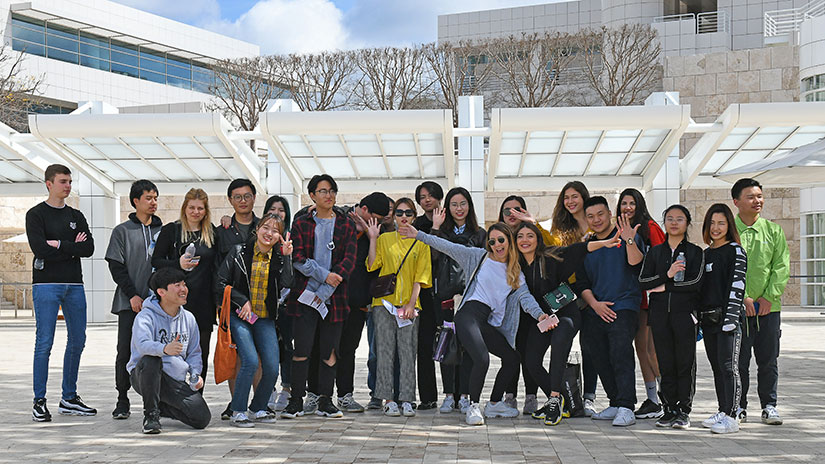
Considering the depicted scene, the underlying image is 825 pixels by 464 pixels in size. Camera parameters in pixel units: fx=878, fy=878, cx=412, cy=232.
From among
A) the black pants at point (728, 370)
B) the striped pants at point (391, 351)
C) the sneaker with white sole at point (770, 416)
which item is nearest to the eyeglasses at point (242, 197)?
the striped pants at point (391, 351)

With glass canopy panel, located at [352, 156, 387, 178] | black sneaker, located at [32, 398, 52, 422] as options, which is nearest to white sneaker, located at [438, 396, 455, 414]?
black sneaker, located at [32, 398, 52, 422]

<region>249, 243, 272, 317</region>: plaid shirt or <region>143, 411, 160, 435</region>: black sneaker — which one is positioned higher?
<region>249, 243, 272, 317</region>: plaid shirt

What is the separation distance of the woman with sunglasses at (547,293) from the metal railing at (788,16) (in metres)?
26.0

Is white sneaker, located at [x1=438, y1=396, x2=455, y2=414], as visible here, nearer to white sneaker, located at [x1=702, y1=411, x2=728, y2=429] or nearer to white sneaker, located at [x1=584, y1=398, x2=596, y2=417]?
white sneaker, located at [x1=584, y1=398, x2=596, y2=417]

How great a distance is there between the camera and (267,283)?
6.74m

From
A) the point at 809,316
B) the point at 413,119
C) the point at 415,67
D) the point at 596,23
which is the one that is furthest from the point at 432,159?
the point at 596,23

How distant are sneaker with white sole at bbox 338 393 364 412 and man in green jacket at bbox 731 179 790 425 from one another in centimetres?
299

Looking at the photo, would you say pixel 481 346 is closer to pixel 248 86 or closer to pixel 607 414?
pixel 607 414

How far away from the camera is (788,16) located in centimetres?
3356

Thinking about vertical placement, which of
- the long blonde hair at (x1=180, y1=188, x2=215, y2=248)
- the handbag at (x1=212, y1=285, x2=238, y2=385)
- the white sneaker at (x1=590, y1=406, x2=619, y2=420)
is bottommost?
the white sneaker at (x1=590, y1=406, x2=619, y2=420)

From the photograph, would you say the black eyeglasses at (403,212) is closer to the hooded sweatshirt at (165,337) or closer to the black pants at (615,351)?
the black pants at (615,351)

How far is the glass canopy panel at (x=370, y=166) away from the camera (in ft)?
51.8

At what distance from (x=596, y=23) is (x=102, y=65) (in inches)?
1031

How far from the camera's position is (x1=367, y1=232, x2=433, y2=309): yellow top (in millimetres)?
7082
